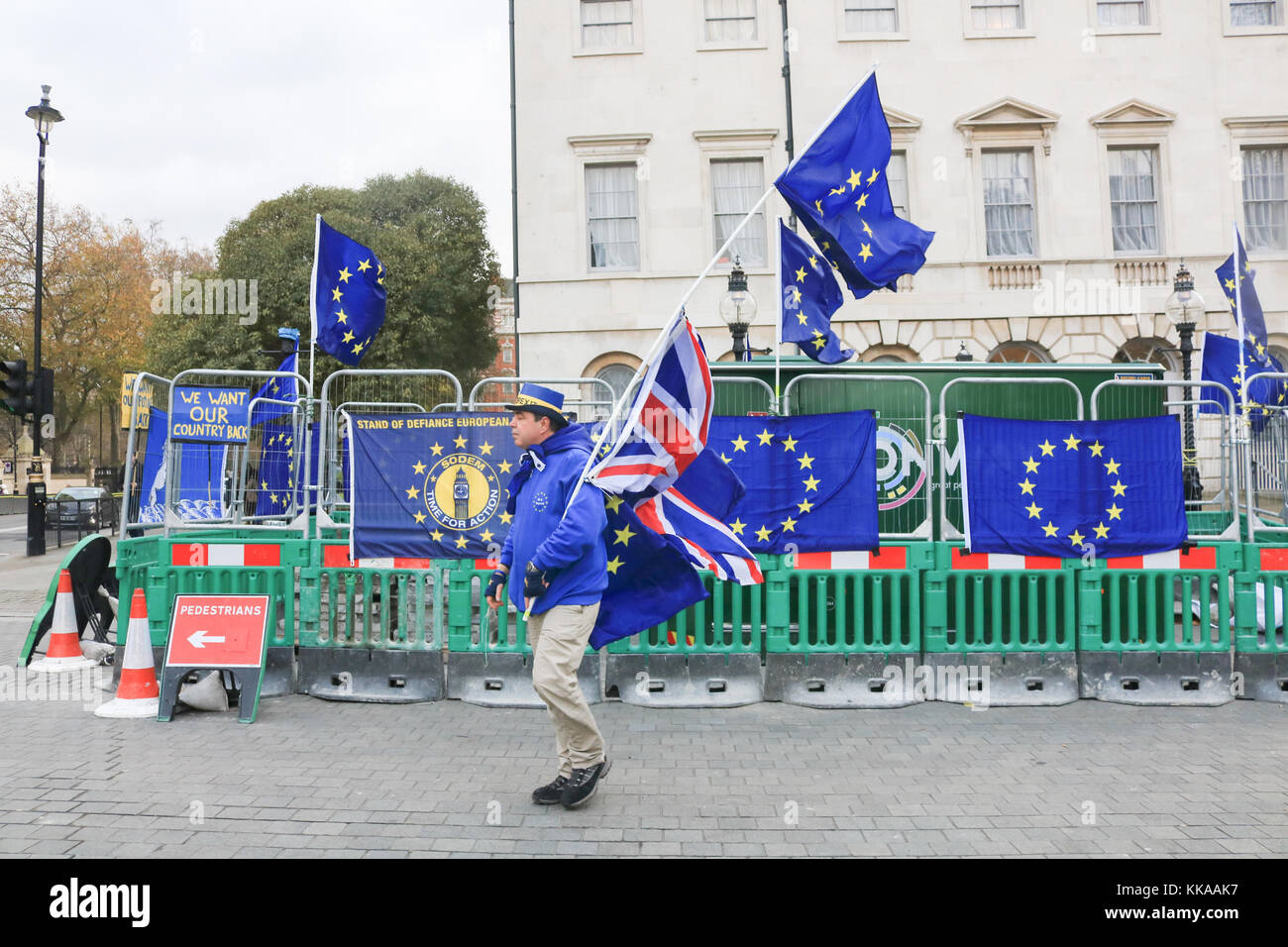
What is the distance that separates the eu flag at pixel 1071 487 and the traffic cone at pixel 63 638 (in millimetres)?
7573

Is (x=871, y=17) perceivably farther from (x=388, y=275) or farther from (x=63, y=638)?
(x=63, y=638)

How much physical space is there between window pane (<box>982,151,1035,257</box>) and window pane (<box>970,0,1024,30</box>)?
295cm

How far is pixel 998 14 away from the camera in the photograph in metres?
21.0

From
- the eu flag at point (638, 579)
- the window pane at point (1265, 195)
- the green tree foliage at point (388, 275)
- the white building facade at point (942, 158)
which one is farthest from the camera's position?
the green tree foliage at point (388, 275)

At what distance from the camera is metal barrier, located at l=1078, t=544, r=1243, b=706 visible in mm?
6832

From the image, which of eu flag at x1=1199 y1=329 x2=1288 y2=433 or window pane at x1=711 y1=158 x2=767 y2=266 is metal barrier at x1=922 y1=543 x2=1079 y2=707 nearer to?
eu flag at x1=1199 y1=329 x2=1288 y2=433

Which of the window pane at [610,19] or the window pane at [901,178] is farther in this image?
the window pane at [610,19]

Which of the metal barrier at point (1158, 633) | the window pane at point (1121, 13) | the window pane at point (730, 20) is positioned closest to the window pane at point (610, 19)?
the window pane at point (730, 20)

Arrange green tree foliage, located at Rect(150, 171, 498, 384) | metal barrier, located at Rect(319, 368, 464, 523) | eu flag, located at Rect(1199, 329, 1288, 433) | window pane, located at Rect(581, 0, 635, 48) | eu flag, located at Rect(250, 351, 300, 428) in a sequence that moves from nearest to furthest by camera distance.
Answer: metal barrier, located at Rect(319, 368, 464, 523) < eu flag, located at Rect(250, 351, 300, 428) < eu flag, located at Rect(1199, 329, 1288, 433) < window pane, located at Rect(581, 0, 635, 48) < green tree foliage, located at Rect(150, 171, 498, 384)

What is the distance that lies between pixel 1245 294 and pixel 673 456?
24.1ft

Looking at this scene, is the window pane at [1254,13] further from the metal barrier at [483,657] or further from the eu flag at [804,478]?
the metal barrier at [483,657]

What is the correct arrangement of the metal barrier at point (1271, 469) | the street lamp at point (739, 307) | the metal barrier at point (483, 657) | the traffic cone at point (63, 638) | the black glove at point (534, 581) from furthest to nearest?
1. the street lamp at point (739, 307)
2. the traffic cone at point (63, 638)
3. the metal barrier at point (1271, 469)
4. the metal barrier at point (483, 657)
5. the black glove at point (534, 581)

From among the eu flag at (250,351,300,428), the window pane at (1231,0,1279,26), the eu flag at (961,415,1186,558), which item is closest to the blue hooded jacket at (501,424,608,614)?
the eu flag at (961,415,1186,558)

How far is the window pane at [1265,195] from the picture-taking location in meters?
20.9
